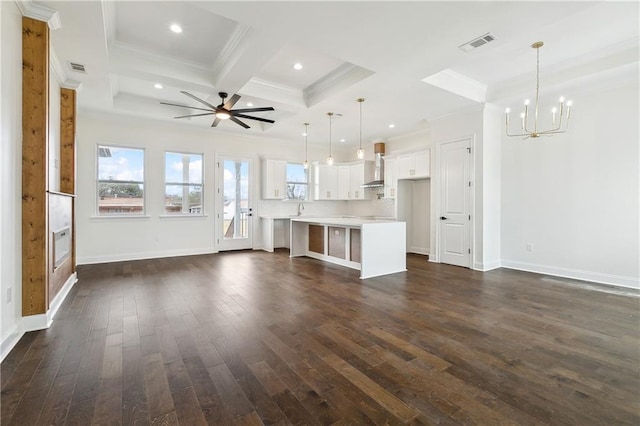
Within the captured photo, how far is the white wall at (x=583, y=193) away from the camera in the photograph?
4.19 metres

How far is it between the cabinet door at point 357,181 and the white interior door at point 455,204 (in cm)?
273

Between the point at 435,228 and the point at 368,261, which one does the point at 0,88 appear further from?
the point at 435,228

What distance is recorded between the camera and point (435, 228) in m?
6.10

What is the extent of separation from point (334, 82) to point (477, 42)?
2.11 meters

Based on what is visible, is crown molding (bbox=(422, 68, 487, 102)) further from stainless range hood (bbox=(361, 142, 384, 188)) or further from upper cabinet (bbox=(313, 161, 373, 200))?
upper cabinet (bbox=(313, 161, 373, 200))

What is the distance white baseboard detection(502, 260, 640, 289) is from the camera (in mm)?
4176

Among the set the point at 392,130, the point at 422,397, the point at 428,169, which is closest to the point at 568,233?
the point at 428,169

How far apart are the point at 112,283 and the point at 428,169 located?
20.6 feet

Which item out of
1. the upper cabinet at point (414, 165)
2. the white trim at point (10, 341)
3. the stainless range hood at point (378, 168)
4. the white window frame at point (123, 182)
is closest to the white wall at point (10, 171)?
the white trim at point (10, 341)

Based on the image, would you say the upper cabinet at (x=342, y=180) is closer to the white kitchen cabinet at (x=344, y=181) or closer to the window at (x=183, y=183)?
the white kitchen cabinet at (x=344, y=181)

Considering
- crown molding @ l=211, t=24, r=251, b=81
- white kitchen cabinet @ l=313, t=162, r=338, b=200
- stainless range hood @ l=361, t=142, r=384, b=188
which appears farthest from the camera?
white kitchen cabinet @ l=313, t=162, r=338, b=200

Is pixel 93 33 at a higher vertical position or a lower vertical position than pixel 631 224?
higher

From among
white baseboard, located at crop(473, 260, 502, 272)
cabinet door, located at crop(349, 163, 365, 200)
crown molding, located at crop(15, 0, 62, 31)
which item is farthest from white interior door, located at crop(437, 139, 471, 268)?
crown molding, located at crop(15, 0, 62, 31)

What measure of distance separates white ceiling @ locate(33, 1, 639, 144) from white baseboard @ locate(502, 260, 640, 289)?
9.64ft
